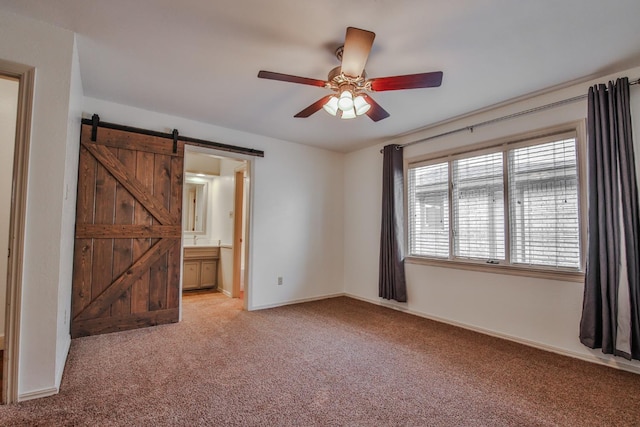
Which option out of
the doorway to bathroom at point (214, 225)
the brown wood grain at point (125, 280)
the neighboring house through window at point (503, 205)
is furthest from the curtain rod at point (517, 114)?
the brown wood grain at point (125, 280)

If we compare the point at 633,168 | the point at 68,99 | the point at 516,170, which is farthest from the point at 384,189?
the point at 68,99

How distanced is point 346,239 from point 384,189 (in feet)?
4.17

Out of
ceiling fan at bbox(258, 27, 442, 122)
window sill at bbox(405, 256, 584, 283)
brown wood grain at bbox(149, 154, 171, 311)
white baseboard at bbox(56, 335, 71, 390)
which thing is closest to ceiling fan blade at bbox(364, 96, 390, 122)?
ceiling fan at bbox(258, 27, 442, 122)

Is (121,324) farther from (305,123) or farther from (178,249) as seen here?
(305,123)

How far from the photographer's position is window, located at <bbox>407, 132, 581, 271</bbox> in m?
2.96

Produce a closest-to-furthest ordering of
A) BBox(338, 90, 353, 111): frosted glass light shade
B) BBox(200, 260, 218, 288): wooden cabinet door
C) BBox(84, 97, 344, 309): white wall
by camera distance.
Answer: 1. BBox(338, 90, 353, 111): frosted glass light shade
2. BBox(84, 97, 344, 309): white wall
3. BBox(200, 260, 218, 288): wooden cabinet door

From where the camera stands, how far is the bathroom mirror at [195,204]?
5.91m

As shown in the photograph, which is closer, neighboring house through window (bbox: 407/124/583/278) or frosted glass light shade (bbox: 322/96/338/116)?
frosted glass light shade (bbox: 322/96/338/116)

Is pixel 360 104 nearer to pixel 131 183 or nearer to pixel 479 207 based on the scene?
pixel 479 207

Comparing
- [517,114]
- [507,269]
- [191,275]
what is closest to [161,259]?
[191,275]

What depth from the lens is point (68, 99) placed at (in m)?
2.15

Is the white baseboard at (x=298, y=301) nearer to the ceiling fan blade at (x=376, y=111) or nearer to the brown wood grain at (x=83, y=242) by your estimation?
the brown wood grain at (x=83, y=242)

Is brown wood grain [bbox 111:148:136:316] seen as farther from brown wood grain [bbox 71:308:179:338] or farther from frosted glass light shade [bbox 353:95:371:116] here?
frosted glass light shade [bbox 353:95:371:116]

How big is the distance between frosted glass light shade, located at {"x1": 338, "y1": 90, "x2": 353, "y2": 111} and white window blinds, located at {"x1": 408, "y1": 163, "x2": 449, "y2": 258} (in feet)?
6.93
